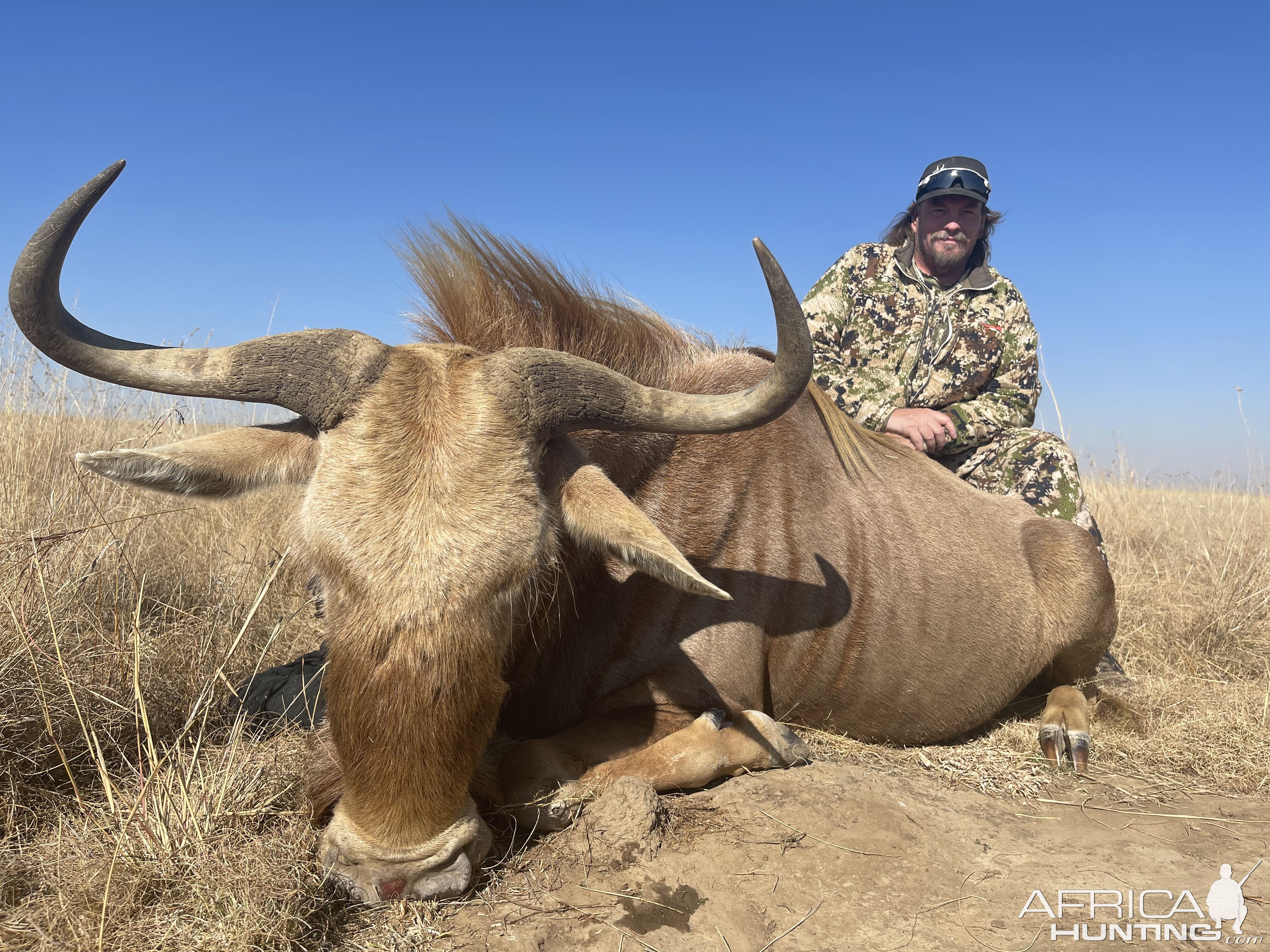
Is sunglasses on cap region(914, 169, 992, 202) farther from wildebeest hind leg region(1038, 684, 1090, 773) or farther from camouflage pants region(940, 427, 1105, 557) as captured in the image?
wildebeest hind leg region(1038, 684, 1090, 773)

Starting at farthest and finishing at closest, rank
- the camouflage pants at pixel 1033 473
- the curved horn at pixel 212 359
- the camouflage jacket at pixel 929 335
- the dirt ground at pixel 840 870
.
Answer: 1. the camouflage jacket at pixel 929 335
2. the camouflage pants at pixel 1033 473
3. the curved horn at pixel 212 359
4. the dirt ground at pixel 840 870

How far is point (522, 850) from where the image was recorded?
2674mm

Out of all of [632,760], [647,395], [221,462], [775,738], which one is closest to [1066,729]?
[775,738]

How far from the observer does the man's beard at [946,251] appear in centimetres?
658

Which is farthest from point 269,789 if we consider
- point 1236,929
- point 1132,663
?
point 1132,663

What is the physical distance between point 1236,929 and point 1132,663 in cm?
321

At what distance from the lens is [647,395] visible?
2920mm

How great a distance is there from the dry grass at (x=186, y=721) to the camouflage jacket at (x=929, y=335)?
2.08 m

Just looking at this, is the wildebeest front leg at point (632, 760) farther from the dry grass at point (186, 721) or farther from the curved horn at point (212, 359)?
the curved horn at point (212, 359)

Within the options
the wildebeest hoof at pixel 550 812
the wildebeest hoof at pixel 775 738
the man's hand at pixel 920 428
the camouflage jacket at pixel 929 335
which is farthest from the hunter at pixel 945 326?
the wildebeest hoof at pixel 550 812

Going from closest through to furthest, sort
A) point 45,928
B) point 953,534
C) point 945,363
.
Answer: point 45,928
point 953,534
point 945,363

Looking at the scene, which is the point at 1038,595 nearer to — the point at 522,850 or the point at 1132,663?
the point at 1132,663

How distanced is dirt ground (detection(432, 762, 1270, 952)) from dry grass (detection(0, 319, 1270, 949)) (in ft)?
0.59

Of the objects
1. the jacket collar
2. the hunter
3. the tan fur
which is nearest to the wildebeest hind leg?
the tan fur
